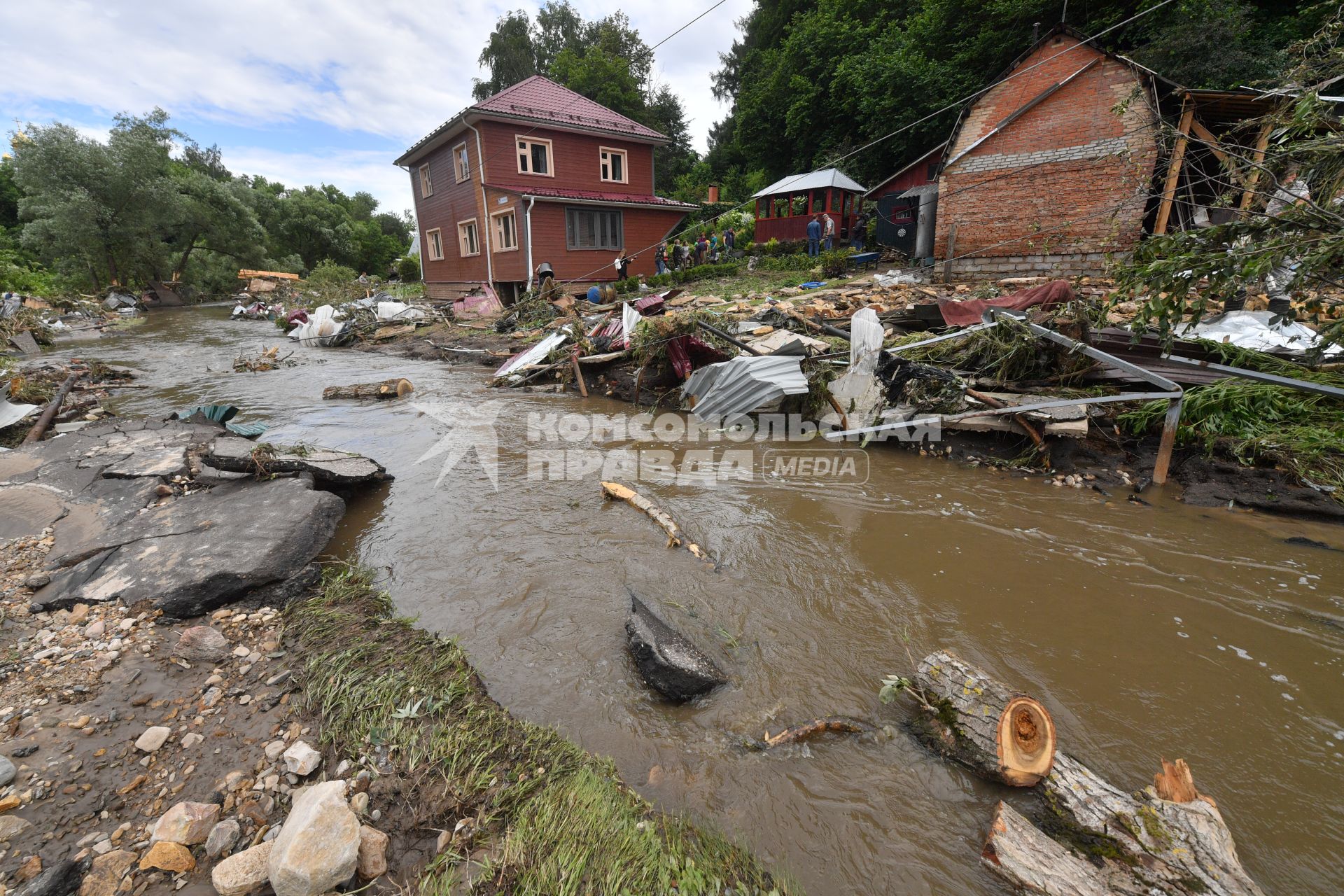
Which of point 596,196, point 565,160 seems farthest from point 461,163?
point 596,196

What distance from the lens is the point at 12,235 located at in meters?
31.4

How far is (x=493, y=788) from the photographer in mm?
2121

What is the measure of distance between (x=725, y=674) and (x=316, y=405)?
9265mm

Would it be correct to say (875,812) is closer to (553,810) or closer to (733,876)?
(733,876)

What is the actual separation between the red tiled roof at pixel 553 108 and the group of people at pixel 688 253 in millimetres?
4466

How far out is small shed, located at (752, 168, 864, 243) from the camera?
70.0ft

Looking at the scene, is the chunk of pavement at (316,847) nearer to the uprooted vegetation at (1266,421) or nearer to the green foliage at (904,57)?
the uprooted vegetation at (1266,421)

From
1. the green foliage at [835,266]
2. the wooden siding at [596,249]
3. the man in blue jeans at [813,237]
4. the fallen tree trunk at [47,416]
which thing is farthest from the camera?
the man in blue jeans at [813,237]

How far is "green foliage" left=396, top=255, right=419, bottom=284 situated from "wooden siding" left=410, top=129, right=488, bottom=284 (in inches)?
345

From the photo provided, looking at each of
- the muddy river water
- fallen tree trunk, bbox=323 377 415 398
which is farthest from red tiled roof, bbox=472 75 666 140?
the muddy river water

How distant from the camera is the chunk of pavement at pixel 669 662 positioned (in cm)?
270

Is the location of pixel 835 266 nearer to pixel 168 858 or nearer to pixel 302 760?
pixel 302 760

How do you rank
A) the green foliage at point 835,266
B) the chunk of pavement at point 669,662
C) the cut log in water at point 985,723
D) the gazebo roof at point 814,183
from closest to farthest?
1. the cut log in water at point 985,723
2. the chunk of pavement at point 669,662
3. the green foliage at point 835,266
4. the gazebo roof at point 814,183

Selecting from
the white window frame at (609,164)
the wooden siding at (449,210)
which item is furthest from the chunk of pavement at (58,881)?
the white window frame at (609,164)
